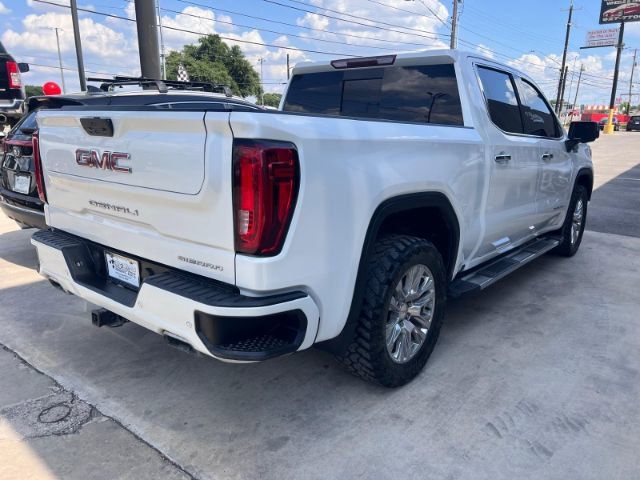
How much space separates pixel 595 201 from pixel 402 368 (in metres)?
8.38

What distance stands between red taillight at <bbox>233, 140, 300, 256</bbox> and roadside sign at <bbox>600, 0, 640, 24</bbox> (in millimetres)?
52649

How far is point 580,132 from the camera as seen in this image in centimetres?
500

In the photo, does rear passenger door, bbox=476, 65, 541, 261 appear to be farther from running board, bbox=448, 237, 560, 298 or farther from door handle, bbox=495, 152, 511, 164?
running board, bbox=448, 237, 560, 298

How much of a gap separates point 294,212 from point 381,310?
818 millimetres

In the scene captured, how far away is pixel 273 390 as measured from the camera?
295 cm

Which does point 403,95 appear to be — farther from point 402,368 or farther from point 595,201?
point 595,201

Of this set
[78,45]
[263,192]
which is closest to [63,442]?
[263,192]

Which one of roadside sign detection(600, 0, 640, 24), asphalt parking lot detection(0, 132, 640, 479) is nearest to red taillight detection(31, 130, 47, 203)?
asphalt parking lot detection(0, 132, 640, 479)

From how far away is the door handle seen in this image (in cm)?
357

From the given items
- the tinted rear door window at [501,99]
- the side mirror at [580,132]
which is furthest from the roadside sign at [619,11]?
the tinted rear door window at [501,99]

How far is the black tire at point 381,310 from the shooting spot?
2578mm

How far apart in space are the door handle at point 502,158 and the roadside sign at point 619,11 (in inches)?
1986

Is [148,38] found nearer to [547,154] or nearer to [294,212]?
[547,154]

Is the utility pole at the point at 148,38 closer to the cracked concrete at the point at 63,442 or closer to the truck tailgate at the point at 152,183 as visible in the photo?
the truck tailgate at the point at 152,183
